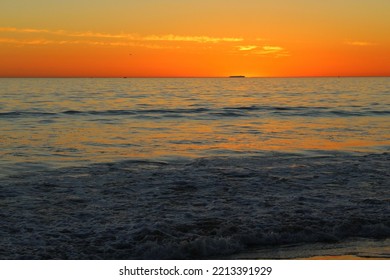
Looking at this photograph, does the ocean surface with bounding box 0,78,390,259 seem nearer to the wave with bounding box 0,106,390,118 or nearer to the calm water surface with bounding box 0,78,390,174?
A: the calm water surface with bounding box 0,78,390,174

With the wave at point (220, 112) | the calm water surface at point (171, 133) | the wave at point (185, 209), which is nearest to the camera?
the wave at point (185, 209)

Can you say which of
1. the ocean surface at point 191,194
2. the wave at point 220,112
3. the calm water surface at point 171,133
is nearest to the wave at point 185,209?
the ocean surface at point 191,194

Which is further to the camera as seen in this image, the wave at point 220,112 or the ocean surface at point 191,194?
the wave at point 220,112

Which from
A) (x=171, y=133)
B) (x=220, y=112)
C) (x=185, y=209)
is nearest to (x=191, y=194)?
(x=185, y=209)

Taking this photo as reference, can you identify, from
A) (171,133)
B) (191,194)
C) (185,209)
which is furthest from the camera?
(171,133)

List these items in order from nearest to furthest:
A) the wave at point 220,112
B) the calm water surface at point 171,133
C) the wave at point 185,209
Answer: the wave at point 185,209 < the calm water surface at point 171,133 < the wave at point 220,112

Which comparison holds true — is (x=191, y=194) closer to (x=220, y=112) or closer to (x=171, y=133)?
(x=171, y=133)

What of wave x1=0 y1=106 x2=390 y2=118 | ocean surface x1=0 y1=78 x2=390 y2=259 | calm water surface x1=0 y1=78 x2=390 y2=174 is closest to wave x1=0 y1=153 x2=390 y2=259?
ocean surface x1=0 y1=78 x2=390 y2=259

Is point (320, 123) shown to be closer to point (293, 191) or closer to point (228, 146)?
point (228, 146)

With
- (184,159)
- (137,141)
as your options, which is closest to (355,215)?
(184,159)

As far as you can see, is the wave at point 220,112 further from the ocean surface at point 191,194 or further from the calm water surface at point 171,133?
the ocean surface at point 191,194

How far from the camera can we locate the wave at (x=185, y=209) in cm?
793

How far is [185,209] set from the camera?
993 centimetres
